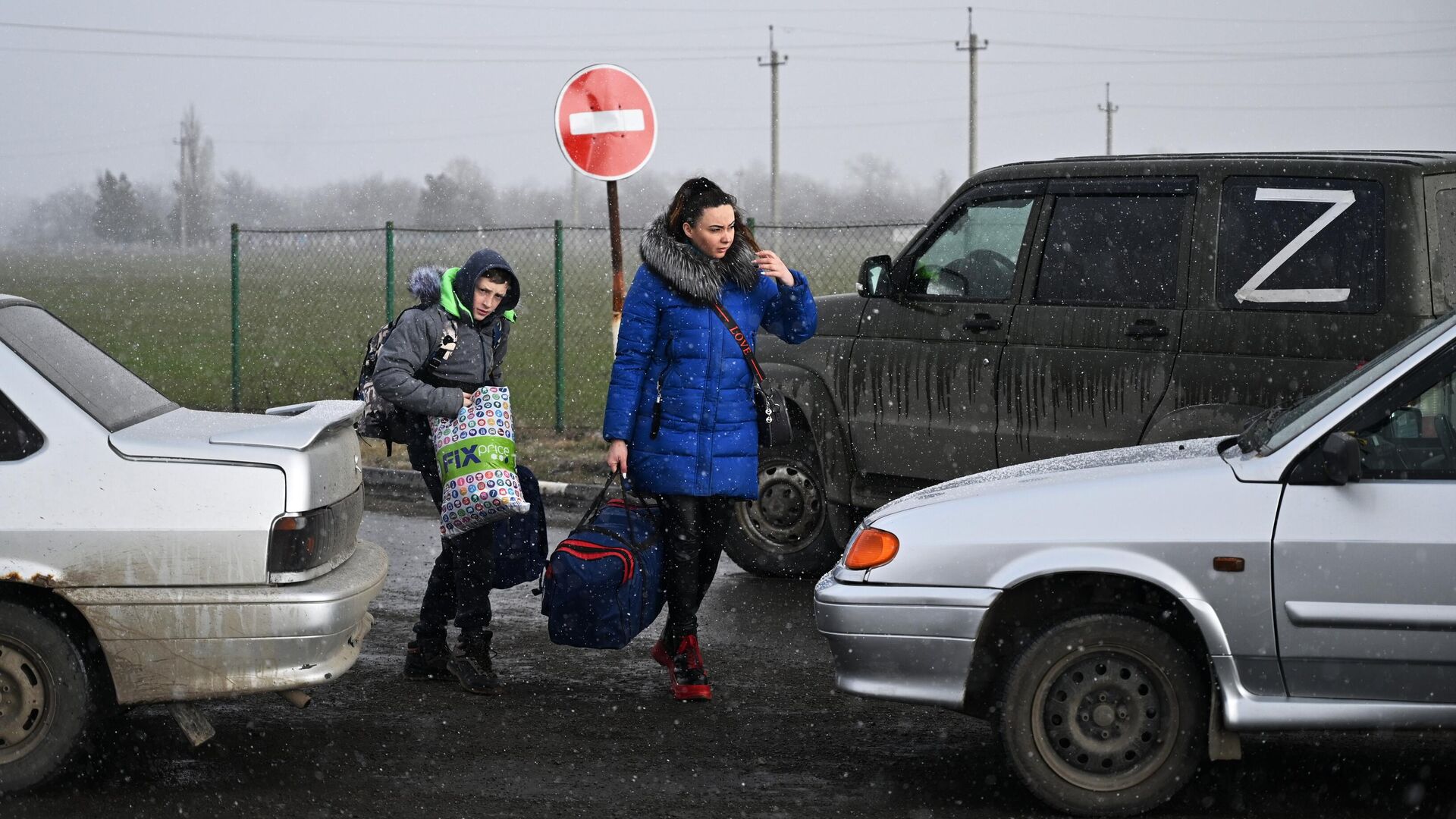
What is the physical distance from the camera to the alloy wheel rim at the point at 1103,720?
14.7ft

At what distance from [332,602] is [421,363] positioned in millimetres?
1413

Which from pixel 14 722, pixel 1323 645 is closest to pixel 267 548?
pixel 14 722

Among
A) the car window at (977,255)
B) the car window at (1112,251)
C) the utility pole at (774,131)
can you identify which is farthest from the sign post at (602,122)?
the utility pole at (774,131)

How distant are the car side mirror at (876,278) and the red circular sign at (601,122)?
2877 mm

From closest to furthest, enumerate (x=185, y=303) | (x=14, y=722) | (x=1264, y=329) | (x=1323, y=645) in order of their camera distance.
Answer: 1. (x=1323, y=645)
2. (x=14, y=722)
3. (x=1264, y=329)
4. (x=185, y=303)

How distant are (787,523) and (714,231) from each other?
107 inches

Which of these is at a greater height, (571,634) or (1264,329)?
(1264,329)

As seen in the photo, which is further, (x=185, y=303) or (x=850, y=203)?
(x=850, y=203)

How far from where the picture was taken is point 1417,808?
4586mm

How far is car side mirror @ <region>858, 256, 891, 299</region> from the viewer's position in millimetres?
7508

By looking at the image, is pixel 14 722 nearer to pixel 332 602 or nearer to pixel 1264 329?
pixel 332 602

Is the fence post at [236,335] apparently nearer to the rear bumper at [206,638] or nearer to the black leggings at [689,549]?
the black leggings at [689,549]

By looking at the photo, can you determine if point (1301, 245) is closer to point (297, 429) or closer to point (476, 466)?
point (476, 466)

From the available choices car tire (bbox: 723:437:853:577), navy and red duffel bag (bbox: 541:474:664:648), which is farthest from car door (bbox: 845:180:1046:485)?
navy and red duffel bag (bbox: 541:474:664:648)
